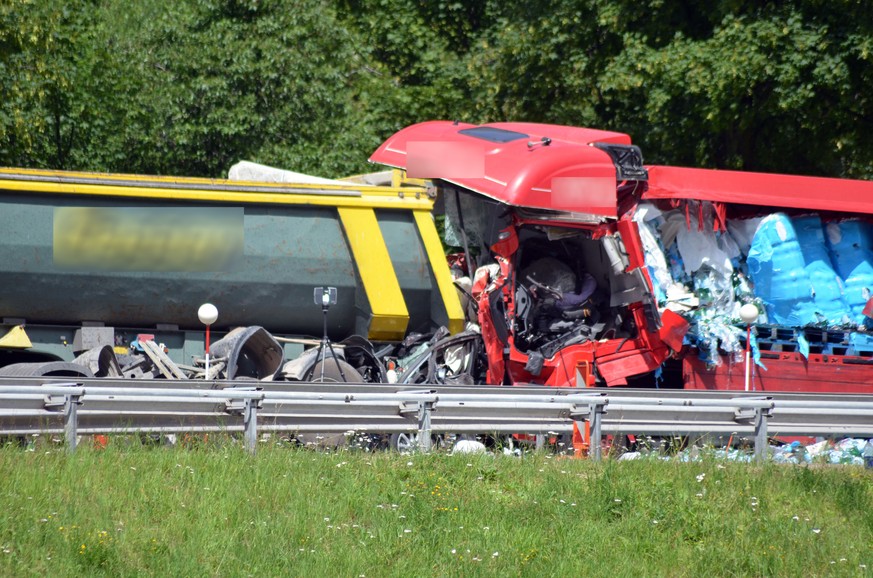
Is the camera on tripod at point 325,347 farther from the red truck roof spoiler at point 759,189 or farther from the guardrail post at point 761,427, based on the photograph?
the guardrail post at point 761,427

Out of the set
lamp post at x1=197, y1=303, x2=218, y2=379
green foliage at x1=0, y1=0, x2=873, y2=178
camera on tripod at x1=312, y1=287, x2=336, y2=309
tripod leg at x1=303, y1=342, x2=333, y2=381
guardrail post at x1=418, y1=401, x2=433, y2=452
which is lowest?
tripod leg at x1=303, y1=342, x2=333, y2=381

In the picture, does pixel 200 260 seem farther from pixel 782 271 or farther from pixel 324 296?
pixel 782 271

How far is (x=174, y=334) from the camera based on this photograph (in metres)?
11.9

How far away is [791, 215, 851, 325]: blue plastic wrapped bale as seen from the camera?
476 inches

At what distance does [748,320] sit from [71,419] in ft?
21.9

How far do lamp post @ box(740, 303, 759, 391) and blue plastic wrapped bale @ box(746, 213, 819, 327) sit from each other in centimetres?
38

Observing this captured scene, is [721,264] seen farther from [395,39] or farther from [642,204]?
[395,39]

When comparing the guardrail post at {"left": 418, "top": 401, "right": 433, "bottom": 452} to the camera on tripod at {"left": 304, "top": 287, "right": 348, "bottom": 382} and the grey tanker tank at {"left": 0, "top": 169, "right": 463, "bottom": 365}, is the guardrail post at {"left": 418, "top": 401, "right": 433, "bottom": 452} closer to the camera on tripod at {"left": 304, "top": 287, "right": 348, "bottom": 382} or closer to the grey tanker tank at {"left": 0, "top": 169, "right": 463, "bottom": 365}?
the camera on tripod at {"left": 304, "top": 287, "right": 348, "bottom": 382}

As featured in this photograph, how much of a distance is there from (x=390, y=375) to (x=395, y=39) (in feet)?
53.1

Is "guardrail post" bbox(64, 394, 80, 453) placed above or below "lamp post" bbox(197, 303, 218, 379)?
below

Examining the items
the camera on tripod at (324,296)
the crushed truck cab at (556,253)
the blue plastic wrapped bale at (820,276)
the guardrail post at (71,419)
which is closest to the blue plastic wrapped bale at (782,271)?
the blue plastic wrapped bale at (820,276)

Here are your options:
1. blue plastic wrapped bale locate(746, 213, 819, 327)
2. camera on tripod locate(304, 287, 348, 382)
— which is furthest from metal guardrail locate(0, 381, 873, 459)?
blue plastic wrapped bale locate(746, 213, 819, 327)

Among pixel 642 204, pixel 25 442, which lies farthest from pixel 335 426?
pixel 642 204

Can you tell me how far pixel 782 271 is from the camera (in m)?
12.0
